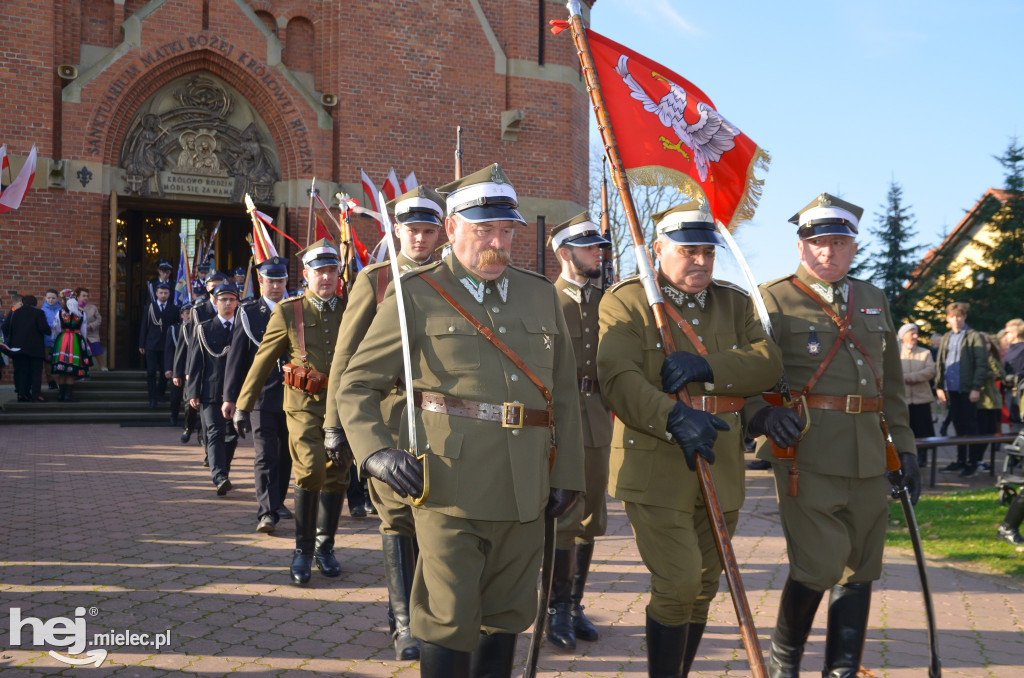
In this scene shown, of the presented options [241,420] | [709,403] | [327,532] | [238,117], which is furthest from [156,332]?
[709,403]

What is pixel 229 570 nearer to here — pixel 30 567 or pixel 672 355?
pixel 30 567

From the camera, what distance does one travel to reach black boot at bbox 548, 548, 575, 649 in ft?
16.1

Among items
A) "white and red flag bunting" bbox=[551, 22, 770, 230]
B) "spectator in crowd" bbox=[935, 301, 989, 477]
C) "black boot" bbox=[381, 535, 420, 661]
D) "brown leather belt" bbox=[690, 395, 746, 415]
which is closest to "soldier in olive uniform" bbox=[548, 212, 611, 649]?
"white and red flag bunting" bbox=[551, 22, 770, 230]

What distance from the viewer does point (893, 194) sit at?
2900cm

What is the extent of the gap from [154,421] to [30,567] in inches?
397

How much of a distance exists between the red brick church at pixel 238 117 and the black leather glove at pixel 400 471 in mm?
15577

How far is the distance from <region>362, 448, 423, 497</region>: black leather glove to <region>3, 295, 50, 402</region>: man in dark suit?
47.1 feet

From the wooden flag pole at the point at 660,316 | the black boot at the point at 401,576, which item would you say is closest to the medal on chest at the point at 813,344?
the wooden flag pole at the point at 660,316

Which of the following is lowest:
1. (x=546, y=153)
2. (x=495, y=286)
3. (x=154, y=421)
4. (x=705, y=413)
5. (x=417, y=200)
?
(x=154, y=421)

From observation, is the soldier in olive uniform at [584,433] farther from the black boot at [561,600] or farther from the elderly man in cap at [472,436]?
the elderly man in cap at [472,436]

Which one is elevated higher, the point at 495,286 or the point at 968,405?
the point at 495,286

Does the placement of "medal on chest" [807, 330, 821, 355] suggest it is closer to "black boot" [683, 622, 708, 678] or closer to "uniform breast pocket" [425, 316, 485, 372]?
"black boot" [683, 622, 708, 678]

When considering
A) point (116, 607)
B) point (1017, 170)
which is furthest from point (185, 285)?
point (1017, 170)

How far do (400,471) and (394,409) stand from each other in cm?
134
